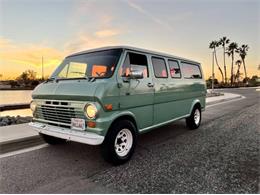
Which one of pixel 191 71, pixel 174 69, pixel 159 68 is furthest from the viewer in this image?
pixel 191 71

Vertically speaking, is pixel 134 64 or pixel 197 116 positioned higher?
pixel 134 64

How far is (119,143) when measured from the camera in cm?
383

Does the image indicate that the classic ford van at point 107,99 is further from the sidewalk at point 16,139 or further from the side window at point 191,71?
the side window at point 191,71

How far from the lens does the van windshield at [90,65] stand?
150 inches

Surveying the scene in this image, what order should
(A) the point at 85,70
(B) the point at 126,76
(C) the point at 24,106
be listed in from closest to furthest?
1. (B) the point at 126,76
2. (A) the point at 85,70
3. (C) the point at 24,106

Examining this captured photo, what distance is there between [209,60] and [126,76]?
48.5 metres

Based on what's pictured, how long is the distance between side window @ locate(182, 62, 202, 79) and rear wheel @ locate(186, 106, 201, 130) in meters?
1.08

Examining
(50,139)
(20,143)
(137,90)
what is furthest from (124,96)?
(20,143)

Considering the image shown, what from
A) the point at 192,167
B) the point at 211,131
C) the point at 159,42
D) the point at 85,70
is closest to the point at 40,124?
the point at 85,70

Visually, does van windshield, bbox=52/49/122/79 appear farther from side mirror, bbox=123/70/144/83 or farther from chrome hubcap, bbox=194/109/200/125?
chrome hubcap, bbox=194/109/200/125

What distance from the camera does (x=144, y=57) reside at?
14.5ft

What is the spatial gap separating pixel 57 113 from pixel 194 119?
452 cm

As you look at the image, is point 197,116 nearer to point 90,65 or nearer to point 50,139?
point 90,65

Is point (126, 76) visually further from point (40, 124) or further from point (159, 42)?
point (159, 42)
